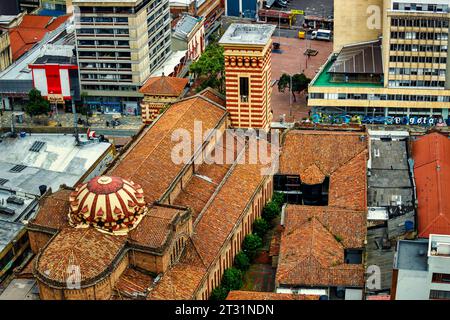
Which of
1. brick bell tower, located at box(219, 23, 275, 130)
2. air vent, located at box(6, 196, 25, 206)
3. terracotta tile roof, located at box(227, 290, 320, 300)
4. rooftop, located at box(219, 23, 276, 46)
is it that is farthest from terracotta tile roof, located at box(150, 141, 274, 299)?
air vent, located at box(6, 196, 25, 206)

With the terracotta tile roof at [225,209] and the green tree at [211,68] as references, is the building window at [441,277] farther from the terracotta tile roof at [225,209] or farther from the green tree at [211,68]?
the green tree at [211,68]

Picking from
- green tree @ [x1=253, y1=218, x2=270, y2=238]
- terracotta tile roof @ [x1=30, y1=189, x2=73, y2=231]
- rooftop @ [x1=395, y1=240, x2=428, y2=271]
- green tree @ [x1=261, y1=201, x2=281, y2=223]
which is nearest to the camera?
rooftop @ [x1=395, y1=240, x2=428, y2=271]

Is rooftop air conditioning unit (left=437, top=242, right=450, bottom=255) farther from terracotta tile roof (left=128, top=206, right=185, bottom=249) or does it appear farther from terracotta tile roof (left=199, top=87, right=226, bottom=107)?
terracotta tile roof (left=199, top=87, right=226, bottom=107)

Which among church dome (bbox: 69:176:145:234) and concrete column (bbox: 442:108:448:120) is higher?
church dome (bbox: 69:176:145:234)

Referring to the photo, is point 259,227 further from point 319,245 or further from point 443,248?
point 443,248

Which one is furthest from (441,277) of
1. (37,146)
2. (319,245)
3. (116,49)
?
(116,49)

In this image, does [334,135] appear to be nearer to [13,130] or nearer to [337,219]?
[337,219]

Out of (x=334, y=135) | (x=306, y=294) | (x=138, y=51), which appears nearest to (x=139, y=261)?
(x=306, y=294)
